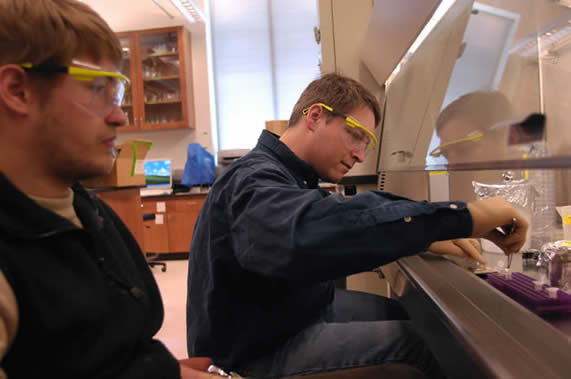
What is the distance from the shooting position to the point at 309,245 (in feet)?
1.60

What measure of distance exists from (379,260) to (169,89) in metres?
4.61

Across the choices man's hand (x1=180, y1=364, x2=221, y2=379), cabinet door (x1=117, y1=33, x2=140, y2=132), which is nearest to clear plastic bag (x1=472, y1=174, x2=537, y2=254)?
man's hand (x1=180, y1=364, x2=221, y2=379)

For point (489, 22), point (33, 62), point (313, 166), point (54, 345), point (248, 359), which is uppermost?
point (489, 22)

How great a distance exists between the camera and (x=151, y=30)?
4375 mm

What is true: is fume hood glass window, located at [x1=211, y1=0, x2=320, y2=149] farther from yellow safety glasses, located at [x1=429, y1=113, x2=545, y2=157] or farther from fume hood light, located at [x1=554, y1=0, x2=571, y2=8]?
yellow safety glasses, located at [x1=429, y1=113, x2=545, y2=157]

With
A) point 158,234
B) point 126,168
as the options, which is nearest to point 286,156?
point 126,168

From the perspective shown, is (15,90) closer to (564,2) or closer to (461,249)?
(564,2)

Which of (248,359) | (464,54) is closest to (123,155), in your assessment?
(248,359)

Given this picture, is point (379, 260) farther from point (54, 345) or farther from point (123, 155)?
point (123, 155)

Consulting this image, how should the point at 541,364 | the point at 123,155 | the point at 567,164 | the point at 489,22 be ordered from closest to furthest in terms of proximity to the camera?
1. the point at 567,164
2. the point at 541,364
3. the point at 489,22
4. the point at 123,155

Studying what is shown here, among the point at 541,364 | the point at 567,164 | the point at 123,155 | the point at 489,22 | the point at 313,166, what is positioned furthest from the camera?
the point at 123,155

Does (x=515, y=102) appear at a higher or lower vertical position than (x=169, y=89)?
lower

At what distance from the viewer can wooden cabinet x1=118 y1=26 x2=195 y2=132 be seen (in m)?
4.38

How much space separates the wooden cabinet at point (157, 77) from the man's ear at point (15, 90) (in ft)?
13.9
